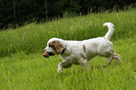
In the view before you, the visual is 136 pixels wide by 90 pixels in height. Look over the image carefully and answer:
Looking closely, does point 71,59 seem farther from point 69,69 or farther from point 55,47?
point 69,69

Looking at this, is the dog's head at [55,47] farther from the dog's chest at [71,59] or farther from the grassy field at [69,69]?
the grassy field at [69,69]

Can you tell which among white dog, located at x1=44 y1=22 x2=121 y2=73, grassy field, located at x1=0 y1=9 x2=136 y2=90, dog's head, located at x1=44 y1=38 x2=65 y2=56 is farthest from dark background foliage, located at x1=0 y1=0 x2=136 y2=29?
dog's head, located at x1=44 y1=38 x2=65 y2=56

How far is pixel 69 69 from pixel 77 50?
823 mm

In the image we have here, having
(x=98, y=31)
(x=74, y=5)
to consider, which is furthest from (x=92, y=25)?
(x=74, y=5)

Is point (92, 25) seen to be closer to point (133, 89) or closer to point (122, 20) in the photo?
point (122, 20)

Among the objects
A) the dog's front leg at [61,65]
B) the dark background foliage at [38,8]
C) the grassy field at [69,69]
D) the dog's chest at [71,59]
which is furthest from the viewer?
the dark background foliage at [38,8]

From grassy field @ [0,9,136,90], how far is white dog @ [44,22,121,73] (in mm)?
241

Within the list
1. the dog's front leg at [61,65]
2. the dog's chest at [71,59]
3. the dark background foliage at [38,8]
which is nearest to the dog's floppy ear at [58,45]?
the dog's chest at [71,59]

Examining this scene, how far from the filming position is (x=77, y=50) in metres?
3.91

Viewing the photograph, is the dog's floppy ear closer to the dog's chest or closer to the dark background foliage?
the dog's chest

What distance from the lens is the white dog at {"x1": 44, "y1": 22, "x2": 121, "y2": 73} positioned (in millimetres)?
3840

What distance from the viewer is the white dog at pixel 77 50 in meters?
3.84

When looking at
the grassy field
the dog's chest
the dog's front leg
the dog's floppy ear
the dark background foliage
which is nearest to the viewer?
the grassy field

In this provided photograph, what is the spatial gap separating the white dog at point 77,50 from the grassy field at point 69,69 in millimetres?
241
